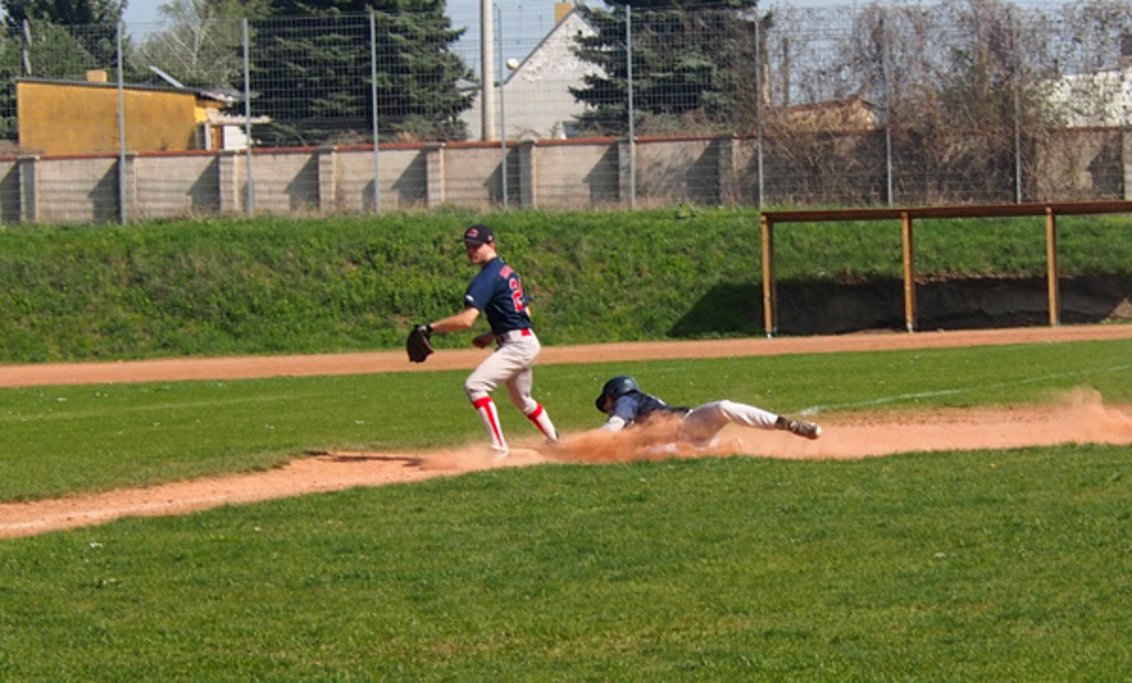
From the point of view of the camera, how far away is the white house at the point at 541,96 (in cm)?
3806

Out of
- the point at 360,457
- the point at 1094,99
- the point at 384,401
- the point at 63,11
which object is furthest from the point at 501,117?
the point at 63,11

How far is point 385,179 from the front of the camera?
1489 inches

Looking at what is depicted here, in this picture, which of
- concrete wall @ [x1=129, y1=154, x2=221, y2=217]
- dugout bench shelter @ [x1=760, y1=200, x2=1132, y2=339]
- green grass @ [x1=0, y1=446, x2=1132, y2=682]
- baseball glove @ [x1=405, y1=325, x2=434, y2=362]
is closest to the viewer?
green grass @ [x1=0, y1=446, x2=1132, y2=682]

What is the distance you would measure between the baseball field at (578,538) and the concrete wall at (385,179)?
16.7m

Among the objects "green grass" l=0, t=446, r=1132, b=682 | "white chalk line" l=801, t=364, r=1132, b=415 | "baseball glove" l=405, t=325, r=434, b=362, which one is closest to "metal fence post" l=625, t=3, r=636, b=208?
"white chalk line" l=801, t=364, r=1132, b=415

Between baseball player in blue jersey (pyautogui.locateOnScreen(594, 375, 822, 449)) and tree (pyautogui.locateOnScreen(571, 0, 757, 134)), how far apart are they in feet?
82.7

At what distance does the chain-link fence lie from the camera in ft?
117

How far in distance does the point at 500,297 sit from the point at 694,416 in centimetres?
178

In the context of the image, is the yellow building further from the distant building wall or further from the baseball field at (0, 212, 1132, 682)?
the baseball field at (0, 212, 1132, 682)

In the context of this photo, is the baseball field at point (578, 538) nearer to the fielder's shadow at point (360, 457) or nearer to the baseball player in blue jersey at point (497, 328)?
the fielder's shadow at point (360, 457)

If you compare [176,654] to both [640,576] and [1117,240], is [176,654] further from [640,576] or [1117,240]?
[1117,240]

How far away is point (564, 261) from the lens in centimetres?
3409

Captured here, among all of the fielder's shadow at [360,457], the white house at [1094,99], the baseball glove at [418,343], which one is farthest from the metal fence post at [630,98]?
the baseball glove at [418,343]

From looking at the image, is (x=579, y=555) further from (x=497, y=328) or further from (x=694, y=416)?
(x=497, y=328)
